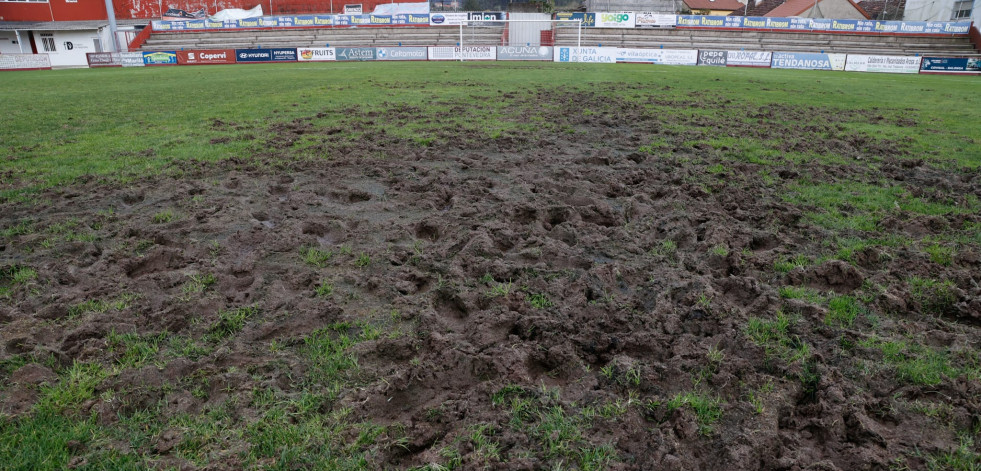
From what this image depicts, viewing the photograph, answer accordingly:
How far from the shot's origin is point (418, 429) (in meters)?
2.49

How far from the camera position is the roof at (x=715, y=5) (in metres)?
68.4

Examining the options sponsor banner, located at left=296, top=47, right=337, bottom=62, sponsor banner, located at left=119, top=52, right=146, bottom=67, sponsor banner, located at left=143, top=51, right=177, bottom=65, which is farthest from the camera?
sponsor banner, located at left=296, top=47, right=337, bottom=62

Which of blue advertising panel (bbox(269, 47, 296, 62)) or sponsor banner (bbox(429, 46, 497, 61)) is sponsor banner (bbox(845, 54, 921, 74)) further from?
blue advertising panel (bbox(269, 47, 296, 62))

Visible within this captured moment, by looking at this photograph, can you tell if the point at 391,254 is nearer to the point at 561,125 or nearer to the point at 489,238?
the point at 489,238

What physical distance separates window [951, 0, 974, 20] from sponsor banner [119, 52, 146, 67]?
61337 millimetres

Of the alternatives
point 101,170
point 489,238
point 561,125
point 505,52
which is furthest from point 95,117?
point 505,52

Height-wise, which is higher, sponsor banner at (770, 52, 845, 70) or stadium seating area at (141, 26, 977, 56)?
stadium seating area at (141, 26, 977, 56)

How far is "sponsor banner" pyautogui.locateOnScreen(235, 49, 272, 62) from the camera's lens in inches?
1335

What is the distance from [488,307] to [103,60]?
40.6 meters

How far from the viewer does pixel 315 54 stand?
3434 centimetres

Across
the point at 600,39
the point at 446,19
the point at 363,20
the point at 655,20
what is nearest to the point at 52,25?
the point at 363,20

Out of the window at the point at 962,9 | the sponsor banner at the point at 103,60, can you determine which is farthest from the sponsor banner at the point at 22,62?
the window at the point at 962,9

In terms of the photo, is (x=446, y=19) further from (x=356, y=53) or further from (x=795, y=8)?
(x=795, y=8)

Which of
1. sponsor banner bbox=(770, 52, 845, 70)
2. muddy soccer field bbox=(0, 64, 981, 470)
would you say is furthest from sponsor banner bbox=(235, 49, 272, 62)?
sponsor banner bbox=(770, 52, 845, 70)
